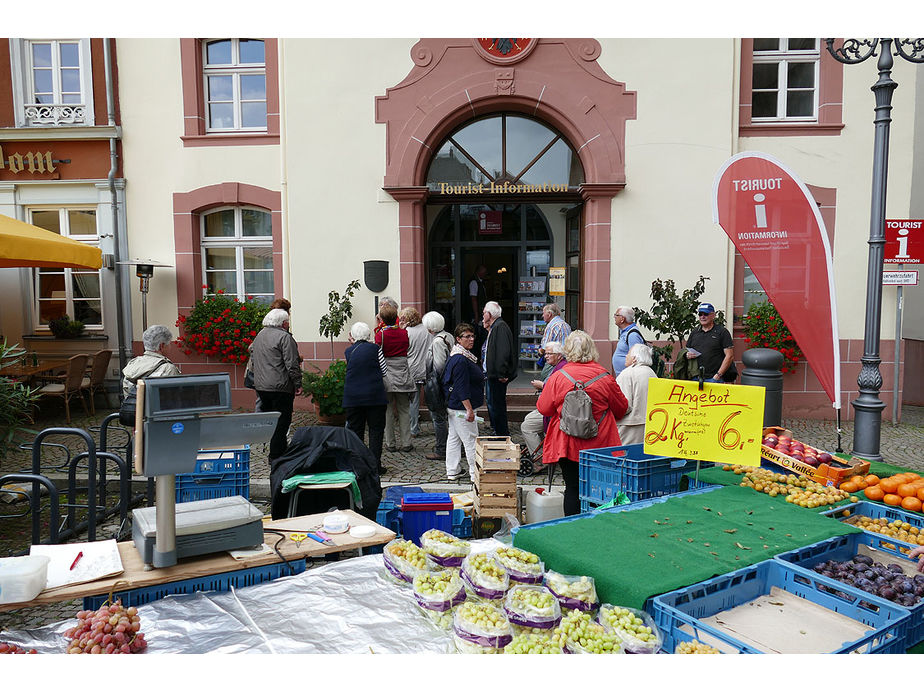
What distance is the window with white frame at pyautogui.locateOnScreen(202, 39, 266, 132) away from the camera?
11.3m

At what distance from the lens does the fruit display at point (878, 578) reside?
2787 mm

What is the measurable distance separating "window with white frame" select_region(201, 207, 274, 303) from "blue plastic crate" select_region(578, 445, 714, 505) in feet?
27.2

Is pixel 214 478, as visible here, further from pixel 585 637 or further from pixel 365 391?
pixel 585 637

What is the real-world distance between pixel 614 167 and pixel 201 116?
7036mm

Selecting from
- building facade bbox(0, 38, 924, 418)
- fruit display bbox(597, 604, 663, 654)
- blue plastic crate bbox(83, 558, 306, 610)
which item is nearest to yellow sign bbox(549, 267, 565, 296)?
building facade bbox(0, 38, 924, 418)

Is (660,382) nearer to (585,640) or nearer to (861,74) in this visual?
(585,640)

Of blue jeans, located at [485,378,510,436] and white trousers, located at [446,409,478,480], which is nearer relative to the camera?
white trousers, located at [446,409,478,480]

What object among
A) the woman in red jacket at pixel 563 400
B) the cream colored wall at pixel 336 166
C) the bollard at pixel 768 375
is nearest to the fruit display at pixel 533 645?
the woman in red jacket at pixel 563 400

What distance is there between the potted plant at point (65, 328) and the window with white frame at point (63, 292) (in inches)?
10.4

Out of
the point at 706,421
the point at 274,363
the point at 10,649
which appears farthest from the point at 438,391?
the point at 10,649

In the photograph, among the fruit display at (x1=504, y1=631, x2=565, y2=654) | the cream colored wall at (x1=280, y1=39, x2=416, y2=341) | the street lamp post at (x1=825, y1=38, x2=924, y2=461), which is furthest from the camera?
the cream colored wall at (x1=280, y1=39, x2=416, y2=341)

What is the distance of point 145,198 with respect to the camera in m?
11.3

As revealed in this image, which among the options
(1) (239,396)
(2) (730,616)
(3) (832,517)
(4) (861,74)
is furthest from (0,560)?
(4) (861,74)

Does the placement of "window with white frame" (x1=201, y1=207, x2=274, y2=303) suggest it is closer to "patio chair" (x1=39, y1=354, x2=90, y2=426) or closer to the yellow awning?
"patio chair" (x1=39, y1=354, x2=90, y2=426)
